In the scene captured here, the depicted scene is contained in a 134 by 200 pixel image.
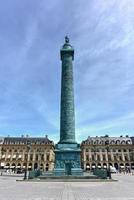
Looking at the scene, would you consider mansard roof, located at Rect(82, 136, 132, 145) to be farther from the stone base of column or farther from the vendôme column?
the stone base of column

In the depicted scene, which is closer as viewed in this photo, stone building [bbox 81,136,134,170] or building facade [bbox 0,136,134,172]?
building facade [bbox 0,136,134,172]

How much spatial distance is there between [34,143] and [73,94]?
5968cm

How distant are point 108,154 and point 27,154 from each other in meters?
32.1

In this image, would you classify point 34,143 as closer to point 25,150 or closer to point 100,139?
point 25,150

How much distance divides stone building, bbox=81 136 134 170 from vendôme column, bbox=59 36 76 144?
55.2 meters

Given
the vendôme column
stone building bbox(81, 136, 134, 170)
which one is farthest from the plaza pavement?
stone building bbox(81, 136, 134, 170)

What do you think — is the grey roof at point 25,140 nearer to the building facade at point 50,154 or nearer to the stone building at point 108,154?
the building facade at point 50,154

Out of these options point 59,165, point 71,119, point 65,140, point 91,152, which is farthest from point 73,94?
point 91,152

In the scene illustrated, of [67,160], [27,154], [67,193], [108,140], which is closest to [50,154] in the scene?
[27,154]

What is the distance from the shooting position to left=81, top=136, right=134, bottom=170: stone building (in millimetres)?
91875

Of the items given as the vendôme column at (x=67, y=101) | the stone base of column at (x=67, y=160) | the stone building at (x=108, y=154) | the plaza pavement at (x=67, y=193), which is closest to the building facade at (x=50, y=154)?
the stone building at (x=108, y=154)

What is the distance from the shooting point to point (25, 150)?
9462 cm

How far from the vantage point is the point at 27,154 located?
296 ft

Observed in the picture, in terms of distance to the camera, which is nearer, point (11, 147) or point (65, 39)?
point (65, 39)
